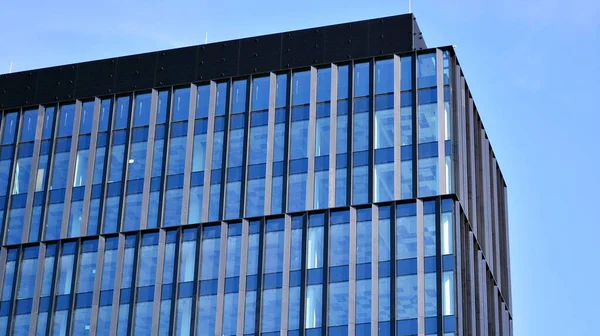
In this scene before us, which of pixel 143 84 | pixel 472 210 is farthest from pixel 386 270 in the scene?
pixel 143 84

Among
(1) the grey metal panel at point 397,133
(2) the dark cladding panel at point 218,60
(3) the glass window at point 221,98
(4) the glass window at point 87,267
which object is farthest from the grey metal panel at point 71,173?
(1) the grey metal panel at point 397,133

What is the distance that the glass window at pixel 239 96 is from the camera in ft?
298

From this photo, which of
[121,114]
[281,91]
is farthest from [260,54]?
[121,114]

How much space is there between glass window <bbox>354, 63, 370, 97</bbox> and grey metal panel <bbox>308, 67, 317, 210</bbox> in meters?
2.46

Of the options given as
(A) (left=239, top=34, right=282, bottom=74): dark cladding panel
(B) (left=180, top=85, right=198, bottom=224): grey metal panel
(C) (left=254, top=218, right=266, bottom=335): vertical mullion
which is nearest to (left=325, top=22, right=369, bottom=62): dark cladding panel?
(A) (left=239, top=34, right=282, bottom=74): dark cladding panel

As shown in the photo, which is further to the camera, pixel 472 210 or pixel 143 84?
pixel 143 84

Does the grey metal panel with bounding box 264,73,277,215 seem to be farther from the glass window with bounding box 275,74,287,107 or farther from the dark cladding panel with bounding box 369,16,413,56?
the dark cladding panel with bounding box 369,16,413,56

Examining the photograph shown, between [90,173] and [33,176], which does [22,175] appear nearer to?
[33,176]

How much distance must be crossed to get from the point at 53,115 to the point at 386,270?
1019 inches

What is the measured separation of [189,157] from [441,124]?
50.1 ft

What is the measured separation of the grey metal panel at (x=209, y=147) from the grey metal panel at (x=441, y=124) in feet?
44.9

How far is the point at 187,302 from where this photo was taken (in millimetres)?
85562

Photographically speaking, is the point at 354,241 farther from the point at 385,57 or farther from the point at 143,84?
the point at 143,84

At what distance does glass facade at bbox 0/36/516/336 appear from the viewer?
82.3 meters
